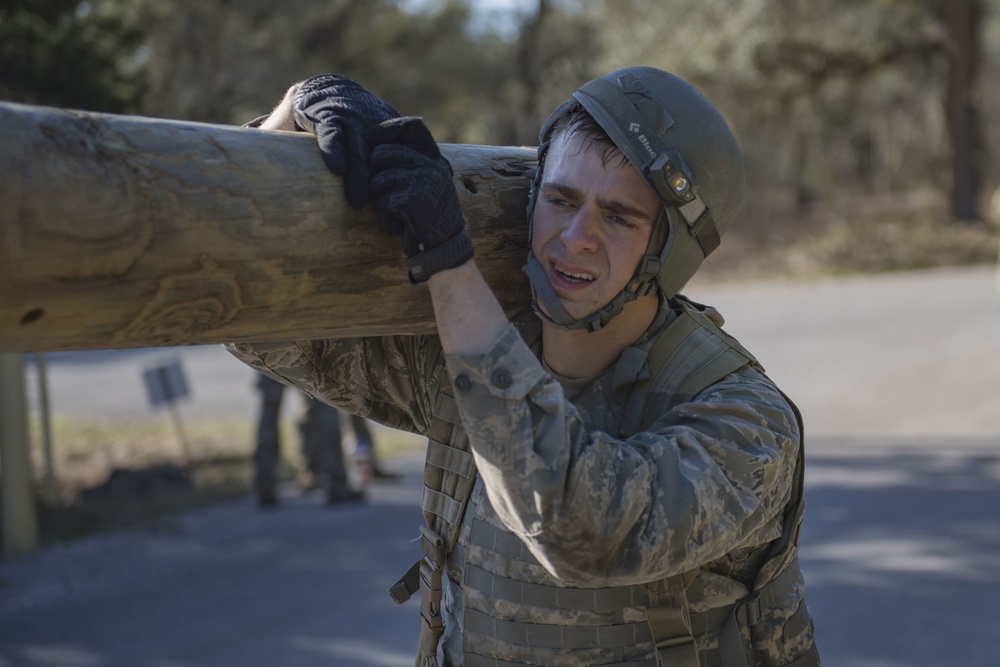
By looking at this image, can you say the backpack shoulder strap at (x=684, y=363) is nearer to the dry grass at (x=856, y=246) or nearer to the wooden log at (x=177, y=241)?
the wooden log at (x=177, y=241)

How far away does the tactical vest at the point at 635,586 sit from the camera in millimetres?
2006

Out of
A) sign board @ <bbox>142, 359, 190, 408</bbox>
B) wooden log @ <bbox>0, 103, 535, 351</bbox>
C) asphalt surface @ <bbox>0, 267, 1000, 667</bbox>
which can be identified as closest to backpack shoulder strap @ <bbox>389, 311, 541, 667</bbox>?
wooden log @ <bbox>0, 103, 535, 351</bbox>

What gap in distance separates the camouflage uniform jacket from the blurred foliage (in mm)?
5665

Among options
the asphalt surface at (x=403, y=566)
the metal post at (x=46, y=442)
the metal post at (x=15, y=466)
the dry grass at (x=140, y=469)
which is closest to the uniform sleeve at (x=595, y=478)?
the asphalt surface at (x=403, y=566)

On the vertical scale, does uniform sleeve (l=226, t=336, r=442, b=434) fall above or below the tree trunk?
below

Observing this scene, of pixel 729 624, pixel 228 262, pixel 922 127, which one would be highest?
pixel 922 127

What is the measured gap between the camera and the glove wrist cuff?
71.7 inches

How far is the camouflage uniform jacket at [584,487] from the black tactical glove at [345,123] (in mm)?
353

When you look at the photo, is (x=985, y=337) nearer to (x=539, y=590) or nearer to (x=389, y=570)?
(x=389, y=570)

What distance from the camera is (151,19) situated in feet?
32.7

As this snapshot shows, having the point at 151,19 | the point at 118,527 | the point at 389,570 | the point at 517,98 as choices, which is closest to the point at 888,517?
the point at 389,570

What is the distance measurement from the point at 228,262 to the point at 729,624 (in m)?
1.13

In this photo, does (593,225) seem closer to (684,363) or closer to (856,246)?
(684,363)

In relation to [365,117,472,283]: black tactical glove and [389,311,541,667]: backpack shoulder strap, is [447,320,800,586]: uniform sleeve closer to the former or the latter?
[365,117,472,283]: black tactical glove
